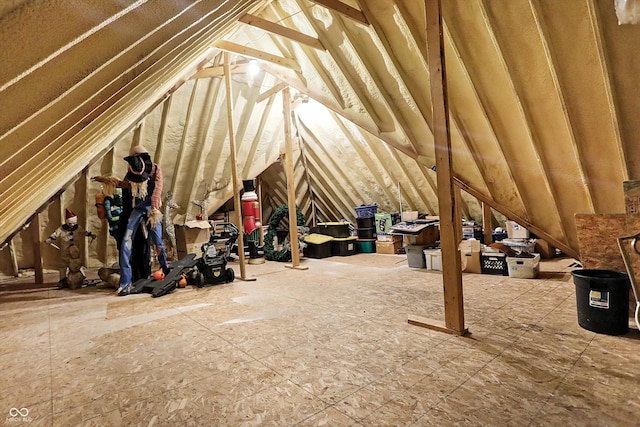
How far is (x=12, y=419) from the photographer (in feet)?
5.36

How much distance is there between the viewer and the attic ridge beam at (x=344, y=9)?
316cm

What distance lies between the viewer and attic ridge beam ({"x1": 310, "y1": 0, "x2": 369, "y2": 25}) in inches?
124

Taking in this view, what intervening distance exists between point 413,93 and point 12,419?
4.19 m

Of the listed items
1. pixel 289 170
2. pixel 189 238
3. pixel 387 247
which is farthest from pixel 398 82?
pixel 189 238

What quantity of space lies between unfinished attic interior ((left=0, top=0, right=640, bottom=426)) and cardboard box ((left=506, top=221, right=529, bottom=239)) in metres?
0.20

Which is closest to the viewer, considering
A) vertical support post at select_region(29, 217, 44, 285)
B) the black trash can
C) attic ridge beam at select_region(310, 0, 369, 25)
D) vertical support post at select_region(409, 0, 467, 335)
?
the black trash can

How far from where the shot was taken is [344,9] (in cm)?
325

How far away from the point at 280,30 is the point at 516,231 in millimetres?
A: 4942

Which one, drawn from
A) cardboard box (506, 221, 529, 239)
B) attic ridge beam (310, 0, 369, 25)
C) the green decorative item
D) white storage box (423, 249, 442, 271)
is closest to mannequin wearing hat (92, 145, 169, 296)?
the green decorative item

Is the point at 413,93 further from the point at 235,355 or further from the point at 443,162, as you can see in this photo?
the point at 235,355

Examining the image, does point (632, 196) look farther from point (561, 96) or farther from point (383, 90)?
point (383, 90)

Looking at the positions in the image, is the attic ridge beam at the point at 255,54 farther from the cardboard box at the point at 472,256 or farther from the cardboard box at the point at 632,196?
the cardboard box at the point at 632,196

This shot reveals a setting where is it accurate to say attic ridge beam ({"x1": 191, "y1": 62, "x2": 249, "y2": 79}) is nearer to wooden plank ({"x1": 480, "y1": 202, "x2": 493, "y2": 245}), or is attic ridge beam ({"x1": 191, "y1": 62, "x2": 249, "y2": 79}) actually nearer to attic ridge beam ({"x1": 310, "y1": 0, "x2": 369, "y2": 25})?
attic ridge beam ({"x1": 310, "y1": 0, "x2": 369, "y2": 25})

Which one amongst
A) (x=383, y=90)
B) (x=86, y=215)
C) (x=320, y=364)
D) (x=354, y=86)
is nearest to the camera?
(x=320, y=364)
